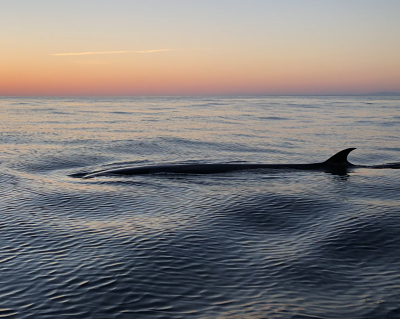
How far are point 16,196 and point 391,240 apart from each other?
13908 mm

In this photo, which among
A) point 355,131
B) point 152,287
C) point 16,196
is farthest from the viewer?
point 355,131

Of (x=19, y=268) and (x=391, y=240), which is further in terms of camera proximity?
(x=391, y=240)

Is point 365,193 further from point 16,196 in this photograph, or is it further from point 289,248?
point 16,196

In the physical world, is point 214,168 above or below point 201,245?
above

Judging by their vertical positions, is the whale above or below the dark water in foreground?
above

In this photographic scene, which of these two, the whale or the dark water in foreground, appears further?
the whale

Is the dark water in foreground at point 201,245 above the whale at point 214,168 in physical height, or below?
below

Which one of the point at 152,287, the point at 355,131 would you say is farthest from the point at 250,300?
the point at 355,131

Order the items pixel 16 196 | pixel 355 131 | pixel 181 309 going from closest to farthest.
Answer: pixel 181 309
pixel 16 196
pixel 355 131

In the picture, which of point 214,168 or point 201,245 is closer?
point 201,245

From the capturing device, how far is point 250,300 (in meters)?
8.79

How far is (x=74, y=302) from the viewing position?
872cm

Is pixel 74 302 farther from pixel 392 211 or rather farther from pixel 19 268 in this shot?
pixel 392 211

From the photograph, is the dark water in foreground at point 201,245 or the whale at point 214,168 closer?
the dark water in foreground at point 201,245
